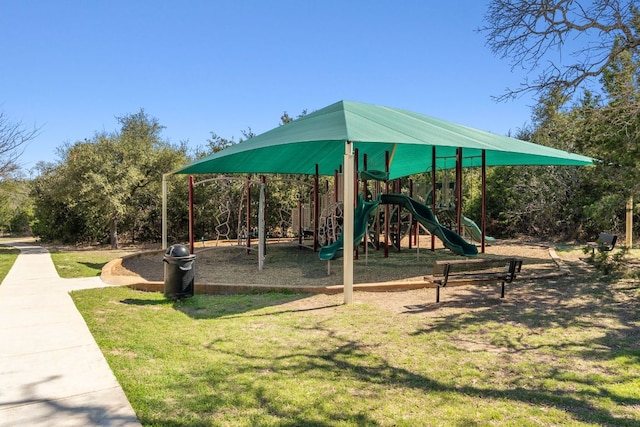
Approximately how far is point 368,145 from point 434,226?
14.9 ft

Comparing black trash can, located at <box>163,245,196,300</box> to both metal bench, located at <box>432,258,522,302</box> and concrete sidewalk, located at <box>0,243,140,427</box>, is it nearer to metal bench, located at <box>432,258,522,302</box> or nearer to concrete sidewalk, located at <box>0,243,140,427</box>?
concrete sidewalk, located at <box>0,243,140,427</box>

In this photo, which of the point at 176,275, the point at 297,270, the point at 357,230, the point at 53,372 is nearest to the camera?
the point at 53,372

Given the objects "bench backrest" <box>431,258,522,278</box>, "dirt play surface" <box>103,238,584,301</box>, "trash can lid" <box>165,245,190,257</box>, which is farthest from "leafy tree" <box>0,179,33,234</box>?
"bench backrest" <box>431,258,522,278</box>

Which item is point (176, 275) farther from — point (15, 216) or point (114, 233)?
point (15, 216)

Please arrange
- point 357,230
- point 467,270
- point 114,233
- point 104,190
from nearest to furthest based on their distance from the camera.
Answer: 1. point 467,270
2. point 357,230
3. point 104,190
4. point 114,233

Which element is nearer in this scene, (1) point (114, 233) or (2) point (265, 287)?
(2) point (265, 287)

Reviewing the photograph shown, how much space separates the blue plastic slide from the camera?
905cm

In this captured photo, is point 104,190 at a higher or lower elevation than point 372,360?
higher

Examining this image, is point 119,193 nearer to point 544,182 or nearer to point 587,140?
point 587,140

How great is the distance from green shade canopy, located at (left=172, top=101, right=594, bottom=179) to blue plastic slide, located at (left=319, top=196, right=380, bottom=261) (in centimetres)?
169

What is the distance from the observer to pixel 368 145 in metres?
14.2

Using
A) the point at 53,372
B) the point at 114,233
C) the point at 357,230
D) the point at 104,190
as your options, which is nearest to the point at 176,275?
the point at 53,372

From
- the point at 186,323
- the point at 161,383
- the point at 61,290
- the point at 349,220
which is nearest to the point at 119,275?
the point at 61,290

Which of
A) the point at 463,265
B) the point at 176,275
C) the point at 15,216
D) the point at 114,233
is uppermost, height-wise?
the point at 15,216
